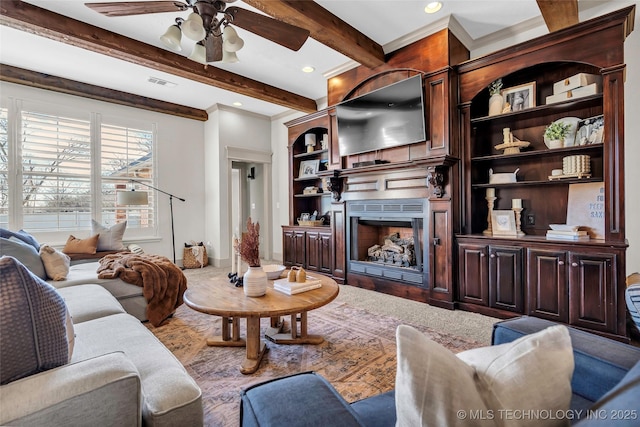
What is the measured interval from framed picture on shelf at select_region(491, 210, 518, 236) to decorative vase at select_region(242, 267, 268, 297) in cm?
253

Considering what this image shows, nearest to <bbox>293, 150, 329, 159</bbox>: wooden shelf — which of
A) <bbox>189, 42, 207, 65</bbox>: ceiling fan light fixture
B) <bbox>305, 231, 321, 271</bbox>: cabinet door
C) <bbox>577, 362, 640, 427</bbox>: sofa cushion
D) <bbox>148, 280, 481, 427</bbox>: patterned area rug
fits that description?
<bbox>305, 231, 321, 271</bbox>: cabinet door

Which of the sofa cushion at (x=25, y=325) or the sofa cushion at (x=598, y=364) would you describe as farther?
the sofa cushion at (x=598, y=364)

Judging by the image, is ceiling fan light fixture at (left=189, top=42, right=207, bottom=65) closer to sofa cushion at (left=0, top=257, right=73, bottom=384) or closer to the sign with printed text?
sofa cushion at (left=0, top=257, right=73, bottom=384)

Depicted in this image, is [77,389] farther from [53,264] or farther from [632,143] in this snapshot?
[632,143]

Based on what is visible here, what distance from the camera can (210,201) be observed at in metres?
5.95

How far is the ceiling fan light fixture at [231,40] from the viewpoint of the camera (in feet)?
7.77

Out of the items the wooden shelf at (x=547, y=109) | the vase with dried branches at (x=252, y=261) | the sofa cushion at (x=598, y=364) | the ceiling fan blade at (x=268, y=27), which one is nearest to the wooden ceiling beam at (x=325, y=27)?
the ceiling fan blade at (x=268, y=27)

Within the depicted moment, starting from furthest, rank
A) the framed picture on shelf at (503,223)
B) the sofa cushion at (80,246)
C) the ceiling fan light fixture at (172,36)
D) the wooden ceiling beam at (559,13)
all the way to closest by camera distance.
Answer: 1. the sofa cushion at (80,246)
2. the framed picture on shelf at (503,223)
3. the wooden ceiling beam at (559,13)
4. the ceiling fan light fixture at (172,36)

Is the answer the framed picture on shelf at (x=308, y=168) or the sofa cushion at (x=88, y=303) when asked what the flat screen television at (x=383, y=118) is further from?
the sofa cushion at (x=88, y=303)

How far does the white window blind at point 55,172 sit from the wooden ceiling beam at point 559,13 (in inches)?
240

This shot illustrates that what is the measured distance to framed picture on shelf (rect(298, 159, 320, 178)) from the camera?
17.6 feet

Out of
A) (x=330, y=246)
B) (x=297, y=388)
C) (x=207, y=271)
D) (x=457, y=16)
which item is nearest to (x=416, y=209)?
(x=330, y=246)

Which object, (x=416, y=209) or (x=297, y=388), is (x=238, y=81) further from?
(x=297, y=388)

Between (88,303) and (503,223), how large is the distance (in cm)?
376
